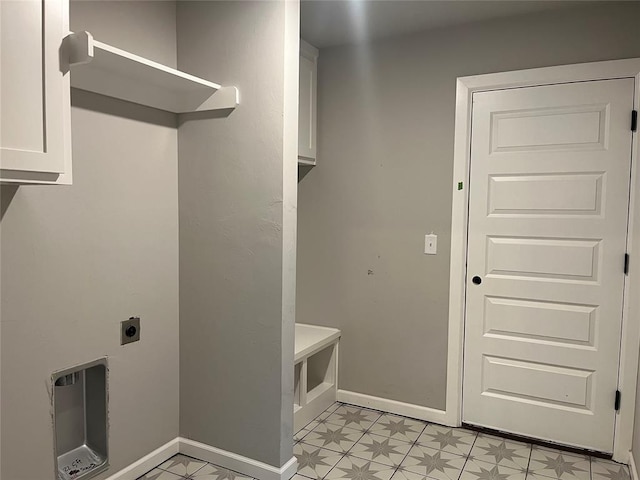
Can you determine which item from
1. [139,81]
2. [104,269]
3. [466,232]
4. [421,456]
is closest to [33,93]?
[139,81]

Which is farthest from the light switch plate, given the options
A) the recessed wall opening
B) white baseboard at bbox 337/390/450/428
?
the recessed wall opening

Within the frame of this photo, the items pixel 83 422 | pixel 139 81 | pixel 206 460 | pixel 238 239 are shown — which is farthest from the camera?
pixel 206 460

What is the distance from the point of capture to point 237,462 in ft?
7.68

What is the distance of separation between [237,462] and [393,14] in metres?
2.41

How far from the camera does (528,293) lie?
8.67ft

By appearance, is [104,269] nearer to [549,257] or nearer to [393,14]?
[393,14]

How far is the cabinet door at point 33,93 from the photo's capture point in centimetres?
127

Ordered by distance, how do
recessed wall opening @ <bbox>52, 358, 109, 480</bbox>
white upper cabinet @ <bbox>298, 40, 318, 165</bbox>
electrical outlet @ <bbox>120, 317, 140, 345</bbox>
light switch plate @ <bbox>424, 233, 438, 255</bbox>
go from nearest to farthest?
recessed wall opening @ <bbox>52, 358, 109, 480</bbox>, electrical outlet @ <bbox>120, 317, 140, 345</bbox>, light switch plate @ <bbox>424, 233, 438, 255</bbox>, white upper cabinet @ <bbox>298, 40, 318, 165</bbox>

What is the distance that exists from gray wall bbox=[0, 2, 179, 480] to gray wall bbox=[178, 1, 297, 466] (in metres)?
0.10

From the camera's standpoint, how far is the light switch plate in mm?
2850

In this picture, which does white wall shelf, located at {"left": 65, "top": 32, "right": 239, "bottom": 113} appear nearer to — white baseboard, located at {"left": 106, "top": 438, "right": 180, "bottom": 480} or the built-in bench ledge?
the built-in bench ledge

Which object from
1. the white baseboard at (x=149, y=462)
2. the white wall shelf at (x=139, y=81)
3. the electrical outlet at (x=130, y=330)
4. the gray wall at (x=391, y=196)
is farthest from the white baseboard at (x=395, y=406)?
Result: the white wall shelf at (x=139, y=81)

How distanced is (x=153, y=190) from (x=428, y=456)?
1.91 meters

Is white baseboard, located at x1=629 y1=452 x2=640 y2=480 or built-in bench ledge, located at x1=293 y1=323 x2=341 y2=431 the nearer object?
white baseboard, located at x1=629 y1=452 x2=640 y2=480
